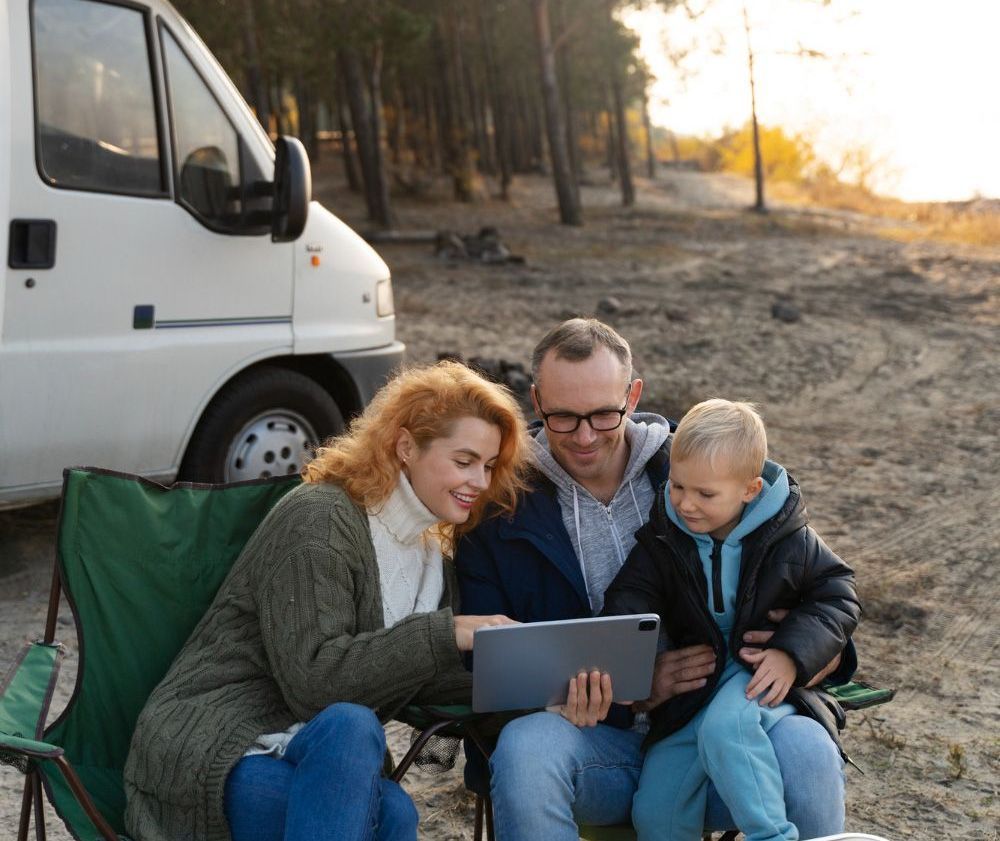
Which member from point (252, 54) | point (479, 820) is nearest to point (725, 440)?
point (479, 820)

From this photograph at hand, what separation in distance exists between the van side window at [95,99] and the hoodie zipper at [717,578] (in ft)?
10.4

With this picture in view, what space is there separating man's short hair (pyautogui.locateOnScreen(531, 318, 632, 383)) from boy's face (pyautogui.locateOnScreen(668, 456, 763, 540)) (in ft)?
1.14

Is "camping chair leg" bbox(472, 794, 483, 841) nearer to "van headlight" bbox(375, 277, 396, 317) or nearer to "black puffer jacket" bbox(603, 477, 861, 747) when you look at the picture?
"black puffer jacket" bbox(603, 477, 861, 747)

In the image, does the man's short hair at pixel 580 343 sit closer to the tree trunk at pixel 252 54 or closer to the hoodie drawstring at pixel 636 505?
the hoodie drawstring at pixel 636 505

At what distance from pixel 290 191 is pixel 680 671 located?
307 cm

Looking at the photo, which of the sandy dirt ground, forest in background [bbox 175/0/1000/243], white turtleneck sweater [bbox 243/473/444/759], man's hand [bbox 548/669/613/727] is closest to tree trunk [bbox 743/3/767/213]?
forest in background [bbox 175/0/1000/243]

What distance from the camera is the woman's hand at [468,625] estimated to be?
2855 millimetres

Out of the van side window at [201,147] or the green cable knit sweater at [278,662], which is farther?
the van side window at [201,147]

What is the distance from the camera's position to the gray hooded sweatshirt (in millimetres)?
3277

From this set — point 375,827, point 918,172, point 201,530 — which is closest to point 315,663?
point 375,827

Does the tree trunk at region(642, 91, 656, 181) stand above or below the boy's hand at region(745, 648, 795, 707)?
above

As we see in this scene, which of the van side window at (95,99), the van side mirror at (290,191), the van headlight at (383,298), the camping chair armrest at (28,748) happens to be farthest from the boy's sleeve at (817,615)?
the van headlight at (383,298)

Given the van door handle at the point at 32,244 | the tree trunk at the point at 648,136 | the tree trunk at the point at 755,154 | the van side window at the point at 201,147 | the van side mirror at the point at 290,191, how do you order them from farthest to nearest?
the tree trunk at the point at 648,136 < the tree trunk at the point at 755,154 < the van side window at the point at 201,147 < the van side mirror at the point at 290,191 < the van door handle at the point at 32,244

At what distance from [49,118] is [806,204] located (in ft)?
102
